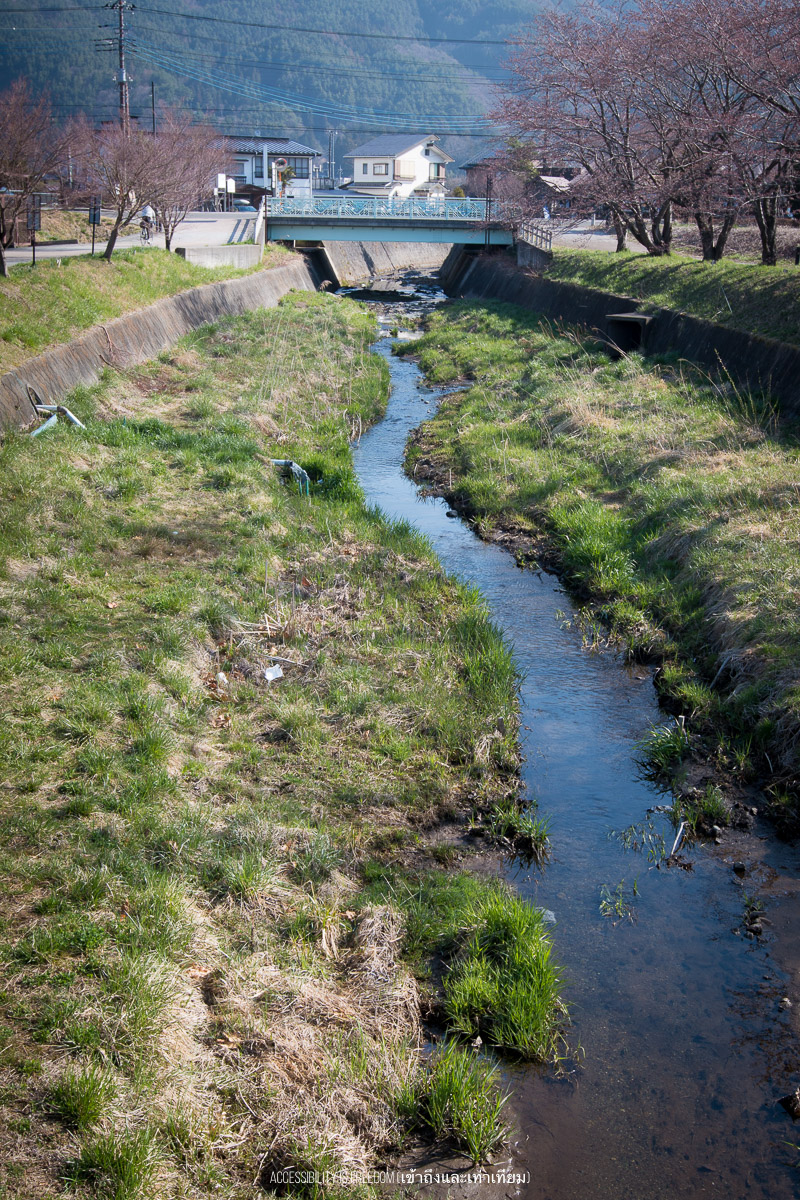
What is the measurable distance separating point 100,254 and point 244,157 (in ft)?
205

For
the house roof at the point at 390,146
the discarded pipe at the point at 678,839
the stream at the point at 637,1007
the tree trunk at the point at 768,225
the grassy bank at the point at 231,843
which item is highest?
the house roof at the point at 390,146

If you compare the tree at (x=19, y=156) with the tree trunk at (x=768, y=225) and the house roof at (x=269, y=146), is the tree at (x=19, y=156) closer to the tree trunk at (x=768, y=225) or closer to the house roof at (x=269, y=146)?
the tree trunk at (x=768, y=225)

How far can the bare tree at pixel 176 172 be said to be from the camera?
2384 cm

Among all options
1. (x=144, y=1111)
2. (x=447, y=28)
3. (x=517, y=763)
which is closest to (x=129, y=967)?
(x=144, y=1111)

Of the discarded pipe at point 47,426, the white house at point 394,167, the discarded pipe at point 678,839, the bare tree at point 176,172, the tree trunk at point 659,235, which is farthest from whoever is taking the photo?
the white house at point 394,167

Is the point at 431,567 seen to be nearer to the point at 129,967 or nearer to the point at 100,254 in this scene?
the point at 129,967

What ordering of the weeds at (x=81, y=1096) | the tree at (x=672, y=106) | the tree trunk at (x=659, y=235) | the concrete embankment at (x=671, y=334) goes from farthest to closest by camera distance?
the tree trunk at (x=659, y=235) < the tree at (x=672, y=106) < the concrete embankment at (x=671, y=334) < the weeds at (x=81, y=1096)

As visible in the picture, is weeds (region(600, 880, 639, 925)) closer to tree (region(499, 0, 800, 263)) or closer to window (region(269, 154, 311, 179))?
tree (region(499, 0, 800, 263))

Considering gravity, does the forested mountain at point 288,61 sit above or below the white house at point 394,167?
above

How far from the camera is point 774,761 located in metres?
7.47

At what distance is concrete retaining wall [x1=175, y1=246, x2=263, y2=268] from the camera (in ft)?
95.1

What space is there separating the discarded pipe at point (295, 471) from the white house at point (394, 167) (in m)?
72.4

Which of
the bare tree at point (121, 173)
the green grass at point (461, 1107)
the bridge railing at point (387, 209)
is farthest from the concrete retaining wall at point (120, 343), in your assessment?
the bridge railing at point (387, 209)

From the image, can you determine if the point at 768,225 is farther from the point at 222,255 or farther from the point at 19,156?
the point at 222,255
